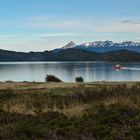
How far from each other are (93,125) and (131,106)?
3.02m

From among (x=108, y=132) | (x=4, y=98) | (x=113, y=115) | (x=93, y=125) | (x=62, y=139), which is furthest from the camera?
(x=4, y=98)

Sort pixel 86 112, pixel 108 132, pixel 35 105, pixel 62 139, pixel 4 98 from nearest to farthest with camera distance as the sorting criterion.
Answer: pixel 62 139 < pixel 108 132 < pixel 86 112 < pixel 35 105 < pixel 4 98

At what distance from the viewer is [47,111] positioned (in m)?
15.3

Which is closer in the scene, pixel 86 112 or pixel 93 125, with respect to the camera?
pixel 93 125

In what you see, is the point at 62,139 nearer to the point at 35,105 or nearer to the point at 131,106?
the point at 131,106

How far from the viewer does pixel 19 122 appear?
13.1 meters

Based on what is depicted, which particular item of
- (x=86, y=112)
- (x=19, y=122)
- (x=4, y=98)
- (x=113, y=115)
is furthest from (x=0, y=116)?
(x=4, y=98)

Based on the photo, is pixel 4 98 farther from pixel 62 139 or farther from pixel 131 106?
pixel 62 139

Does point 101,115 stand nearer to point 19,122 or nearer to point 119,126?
point 119,126

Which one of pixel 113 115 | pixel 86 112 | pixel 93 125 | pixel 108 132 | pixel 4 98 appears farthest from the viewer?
pixel 4 98

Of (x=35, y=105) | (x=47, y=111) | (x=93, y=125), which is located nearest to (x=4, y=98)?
(x=35, y=105)

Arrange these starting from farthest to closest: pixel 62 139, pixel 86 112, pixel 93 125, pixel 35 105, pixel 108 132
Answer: pixel 35 105
pixel 86 112
pixel 93 125
pixel 108 132
pixel 62 139

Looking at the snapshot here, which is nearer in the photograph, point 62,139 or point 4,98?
point 62,139

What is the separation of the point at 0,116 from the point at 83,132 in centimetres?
381
